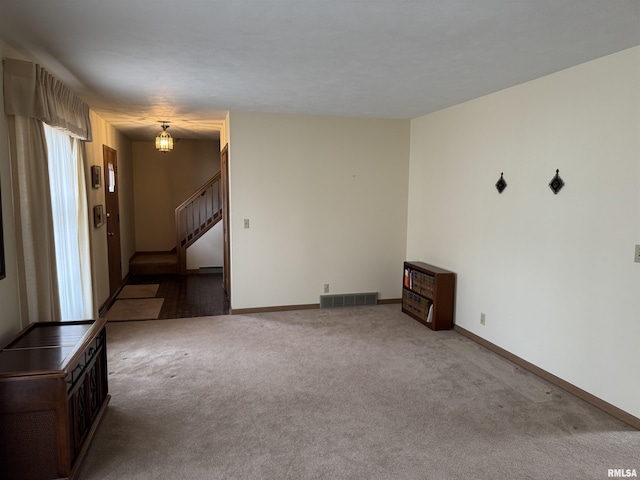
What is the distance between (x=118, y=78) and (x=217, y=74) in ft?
2.96

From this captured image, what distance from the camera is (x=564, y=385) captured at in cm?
340

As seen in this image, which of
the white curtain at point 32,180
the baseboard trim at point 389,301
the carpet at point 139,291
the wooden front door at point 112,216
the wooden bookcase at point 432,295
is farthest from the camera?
the carpet at point 139,291

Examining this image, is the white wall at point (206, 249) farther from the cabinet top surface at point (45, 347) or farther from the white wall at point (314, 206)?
the cabinet top surface at point (45, 347)

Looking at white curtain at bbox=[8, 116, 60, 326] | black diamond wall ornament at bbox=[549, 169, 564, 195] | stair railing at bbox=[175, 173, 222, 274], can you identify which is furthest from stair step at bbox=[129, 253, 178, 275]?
black diamond wall ornament at bbox=[549, 169, 564, 195]

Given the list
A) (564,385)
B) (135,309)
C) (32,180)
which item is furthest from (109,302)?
(564,385)

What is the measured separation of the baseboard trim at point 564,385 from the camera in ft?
9.59

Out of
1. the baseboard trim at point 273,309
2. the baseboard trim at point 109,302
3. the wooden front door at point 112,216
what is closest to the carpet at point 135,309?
the baseboard trim at point 109,302

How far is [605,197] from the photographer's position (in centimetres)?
304

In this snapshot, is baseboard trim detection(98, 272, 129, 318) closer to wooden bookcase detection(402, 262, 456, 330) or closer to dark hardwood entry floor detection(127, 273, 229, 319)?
dark hardwood entry floor detection(127, 273, 229, 319)

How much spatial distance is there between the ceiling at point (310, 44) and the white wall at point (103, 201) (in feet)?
3.86

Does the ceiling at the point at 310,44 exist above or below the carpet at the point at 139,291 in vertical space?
above

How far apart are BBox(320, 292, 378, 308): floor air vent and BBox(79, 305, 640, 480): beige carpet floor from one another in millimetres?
1111

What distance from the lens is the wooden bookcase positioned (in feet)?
15.7

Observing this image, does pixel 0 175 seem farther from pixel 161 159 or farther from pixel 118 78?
pixel 161 159
